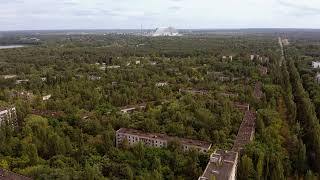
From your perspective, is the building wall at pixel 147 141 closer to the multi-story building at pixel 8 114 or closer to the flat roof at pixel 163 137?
the flat roof at pixel 163 137

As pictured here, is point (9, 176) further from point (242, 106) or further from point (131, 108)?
point (242, 106)

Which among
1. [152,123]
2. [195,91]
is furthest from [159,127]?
[195,91]

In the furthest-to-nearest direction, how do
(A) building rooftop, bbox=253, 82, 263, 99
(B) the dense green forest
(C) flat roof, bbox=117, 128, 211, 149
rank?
(A) building rooftop, bbox=253, 82, 263, 99 < (C) flat roof, bbox=117, 128, 211, 149 < (B) the dense green forest

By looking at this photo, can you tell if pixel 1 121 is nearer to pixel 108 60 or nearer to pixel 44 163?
pixel 44 163

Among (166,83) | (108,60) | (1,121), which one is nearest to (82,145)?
(1,121)

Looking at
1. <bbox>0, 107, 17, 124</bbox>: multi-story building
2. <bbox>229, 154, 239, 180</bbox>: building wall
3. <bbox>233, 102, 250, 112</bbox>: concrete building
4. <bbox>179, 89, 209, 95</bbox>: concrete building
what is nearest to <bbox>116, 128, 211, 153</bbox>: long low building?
<bbox>229, 154, 239, 180</bbox>: building wall

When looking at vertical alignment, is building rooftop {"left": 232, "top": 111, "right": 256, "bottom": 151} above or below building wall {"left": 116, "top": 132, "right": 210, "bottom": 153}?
above

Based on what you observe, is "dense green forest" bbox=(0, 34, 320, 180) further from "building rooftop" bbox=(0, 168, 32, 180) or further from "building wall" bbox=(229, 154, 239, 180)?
"building rooftop" bbox=(0, 168, 32, 180)
